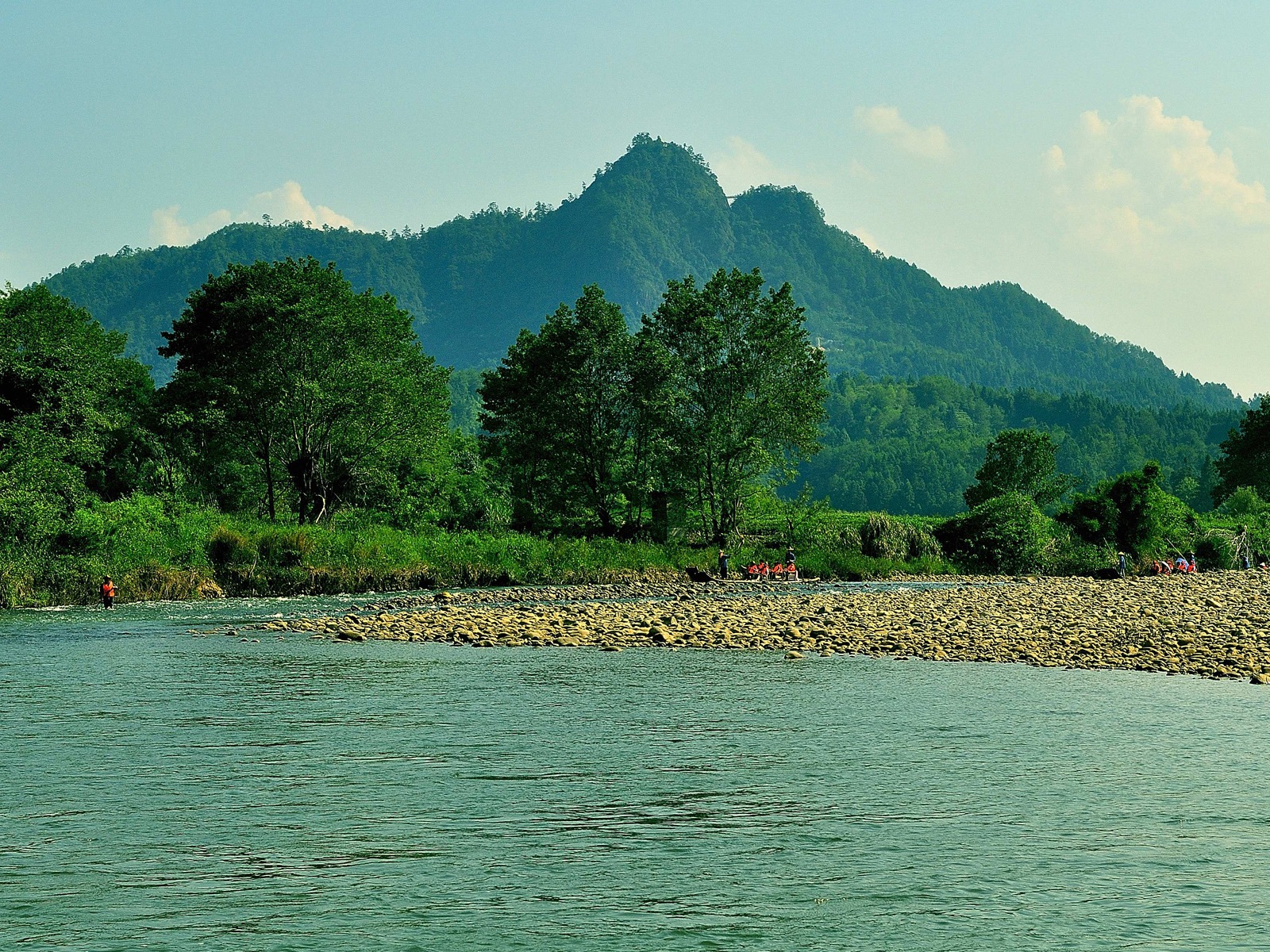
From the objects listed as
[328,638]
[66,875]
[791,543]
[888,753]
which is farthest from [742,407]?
[66,875]

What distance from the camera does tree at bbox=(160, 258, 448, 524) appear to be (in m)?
58.3

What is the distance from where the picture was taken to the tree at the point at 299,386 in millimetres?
58344

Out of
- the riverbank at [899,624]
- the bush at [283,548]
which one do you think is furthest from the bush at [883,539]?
the bush at [283,548]

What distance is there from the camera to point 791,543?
64000 mm

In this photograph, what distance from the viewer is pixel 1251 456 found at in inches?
4299

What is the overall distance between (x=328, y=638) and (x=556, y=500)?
36364mm

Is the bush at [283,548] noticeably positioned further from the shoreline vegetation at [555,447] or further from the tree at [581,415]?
the tree at [581,415]

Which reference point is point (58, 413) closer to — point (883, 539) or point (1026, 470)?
point (883, 539)

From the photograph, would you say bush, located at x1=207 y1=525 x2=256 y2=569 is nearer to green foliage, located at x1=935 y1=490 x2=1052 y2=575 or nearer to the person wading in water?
the person wading in water

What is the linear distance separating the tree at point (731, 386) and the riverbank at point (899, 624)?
18364mm

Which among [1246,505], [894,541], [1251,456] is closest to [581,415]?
[894,541]

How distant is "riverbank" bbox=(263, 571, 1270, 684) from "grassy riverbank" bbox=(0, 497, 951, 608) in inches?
218

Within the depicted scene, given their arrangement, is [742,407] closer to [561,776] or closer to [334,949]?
[561,776]

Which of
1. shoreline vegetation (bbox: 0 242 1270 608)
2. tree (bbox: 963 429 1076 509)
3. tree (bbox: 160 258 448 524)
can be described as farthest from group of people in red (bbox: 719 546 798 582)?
tree (bbox: 963 429 1076 509)
